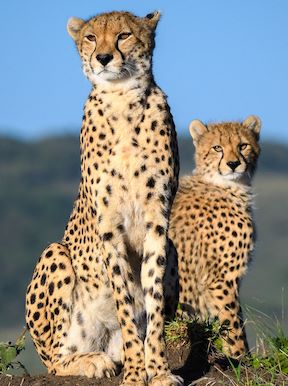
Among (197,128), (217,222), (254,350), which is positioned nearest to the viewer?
(254,350)

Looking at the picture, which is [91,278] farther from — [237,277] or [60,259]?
[237,277]

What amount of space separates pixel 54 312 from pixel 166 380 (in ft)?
2.67

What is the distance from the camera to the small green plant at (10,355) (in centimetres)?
489

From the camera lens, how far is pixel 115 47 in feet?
15.4

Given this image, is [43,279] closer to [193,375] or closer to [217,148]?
[193,375]

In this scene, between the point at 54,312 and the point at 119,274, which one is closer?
the point at 119,274

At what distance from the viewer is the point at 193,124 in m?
6.81

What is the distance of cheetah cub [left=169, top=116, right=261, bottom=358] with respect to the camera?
6.22 metres

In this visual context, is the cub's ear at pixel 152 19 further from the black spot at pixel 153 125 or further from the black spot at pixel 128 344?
the black spot at pixel 128 344

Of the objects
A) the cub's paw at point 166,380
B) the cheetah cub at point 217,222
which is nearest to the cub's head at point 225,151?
the cheetah cub at point 217,222

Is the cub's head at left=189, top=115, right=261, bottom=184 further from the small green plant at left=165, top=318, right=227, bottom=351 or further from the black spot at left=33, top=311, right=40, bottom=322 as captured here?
the black spot at left=33, top=311, right=40, bottom=322

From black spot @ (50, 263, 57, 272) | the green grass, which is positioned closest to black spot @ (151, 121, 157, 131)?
black spot @ (50, 263, 57, 272)

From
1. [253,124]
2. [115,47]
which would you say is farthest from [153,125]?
[253,124]

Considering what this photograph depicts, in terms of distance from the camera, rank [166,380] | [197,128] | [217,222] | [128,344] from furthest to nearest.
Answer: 1. [197,128]
2. [217,222]
3. [128,344]
4. [166,380]
